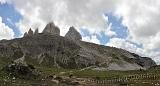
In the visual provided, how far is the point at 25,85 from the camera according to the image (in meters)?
108

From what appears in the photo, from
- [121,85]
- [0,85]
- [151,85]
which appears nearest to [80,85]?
[121,85]

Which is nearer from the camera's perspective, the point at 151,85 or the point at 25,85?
the point at 25,85

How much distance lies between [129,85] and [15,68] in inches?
1997

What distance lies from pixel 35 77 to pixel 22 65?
25.3 feet

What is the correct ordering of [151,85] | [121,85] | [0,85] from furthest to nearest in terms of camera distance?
[121,85], [151,85], [0,85]

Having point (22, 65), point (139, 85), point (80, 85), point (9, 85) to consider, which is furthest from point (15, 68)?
point (139, 85)

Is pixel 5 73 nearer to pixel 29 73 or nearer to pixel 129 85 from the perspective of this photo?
pixel 29 73

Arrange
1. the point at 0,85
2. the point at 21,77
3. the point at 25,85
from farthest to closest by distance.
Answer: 1. the point at 21,77
2. the point at 25,85
3. the point at 0,85

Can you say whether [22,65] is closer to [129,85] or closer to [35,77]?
[35,77]

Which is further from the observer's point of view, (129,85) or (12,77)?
(12,77)

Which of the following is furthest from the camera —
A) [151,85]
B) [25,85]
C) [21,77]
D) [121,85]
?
[21,77]

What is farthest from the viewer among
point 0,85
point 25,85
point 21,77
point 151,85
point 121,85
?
point 21,77

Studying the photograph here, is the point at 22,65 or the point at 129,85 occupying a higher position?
the point at 22,65

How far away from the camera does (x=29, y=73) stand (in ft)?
475
